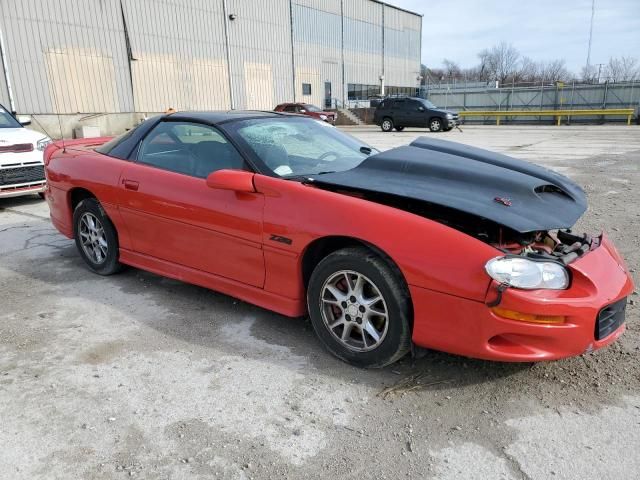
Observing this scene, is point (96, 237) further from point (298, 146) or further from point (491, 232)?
point (491, 232)

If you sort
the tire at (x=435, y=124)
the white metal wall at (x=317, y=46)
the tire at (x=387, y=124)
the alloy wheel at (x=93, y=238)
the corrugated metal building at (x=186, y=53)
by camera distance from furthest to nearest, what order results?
1. the white metal wall at (x=317, y=46)
2. the tire at (x=387, y=124)
3. the tire at (x=435, y=124)
4. the corrugated metal building at (x=186, y=53)
5. the alloy wheel at (x=93, y=238)

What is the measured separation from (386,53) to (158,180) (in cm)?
4155

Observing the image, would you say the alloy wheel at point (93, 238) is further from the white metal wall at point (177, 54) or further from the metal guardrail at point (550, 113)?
the metal guardrail at point (550, 113)

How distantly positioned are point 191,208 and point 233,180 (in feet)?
1.65

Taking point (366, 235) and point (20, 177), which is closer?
point (366, 235)

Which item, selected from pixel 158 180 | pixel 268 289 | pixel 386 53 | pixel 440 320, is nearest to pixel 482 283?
pixel 440 320

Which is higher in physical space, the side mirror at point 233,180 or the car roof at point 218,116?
the car roof at point 218,116

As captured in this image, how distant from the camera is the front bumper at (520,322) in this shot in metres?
2.43

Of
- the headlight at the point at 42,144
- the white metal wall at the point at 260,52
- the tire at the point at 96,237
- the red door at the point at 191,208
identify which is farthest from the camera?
the white metal wall at the point at 260,52

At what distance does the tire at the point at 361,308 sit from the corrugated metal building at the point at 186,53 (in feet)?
70.3

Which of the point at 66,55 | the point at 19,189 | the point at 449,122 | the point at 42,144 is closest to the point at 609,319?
the point at 19,189

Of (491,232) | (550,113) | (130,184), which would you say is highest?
(130,184)

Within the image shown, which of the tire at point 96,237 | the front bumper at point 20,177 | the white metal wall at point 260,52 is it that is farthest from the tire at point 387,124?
the tire at point 96,237

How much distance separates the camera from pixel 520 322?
95.9 inches
